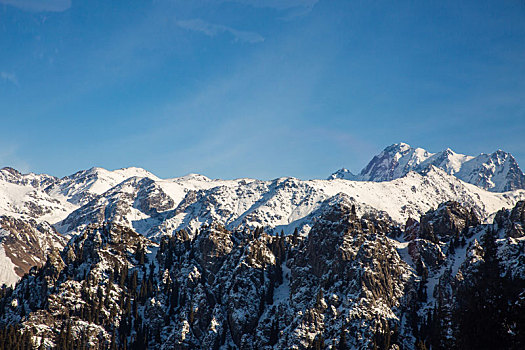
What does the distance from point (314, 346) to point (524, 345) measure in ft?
431

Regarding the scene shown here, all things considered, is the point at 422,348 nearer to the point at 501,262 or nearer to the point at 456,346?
the point at 501,262

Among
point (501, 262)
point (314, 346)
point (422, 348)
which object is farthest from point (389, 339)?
point (501, 262)

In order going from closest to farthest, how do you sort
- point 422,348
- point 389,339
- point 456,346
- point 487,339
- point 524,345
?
point 524,345 → point 487,339 → point 456,346 → point 422,348 → point 389,339

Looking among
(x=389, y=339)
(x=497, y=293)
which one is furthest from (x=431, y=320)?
(x=497, y=293)

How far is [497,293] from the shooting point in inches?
3733

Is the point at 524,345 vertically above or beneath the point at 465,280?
beneath

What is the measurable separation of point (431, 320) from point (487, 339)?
407ft

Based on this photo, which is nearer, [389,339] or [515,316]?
[515,316]

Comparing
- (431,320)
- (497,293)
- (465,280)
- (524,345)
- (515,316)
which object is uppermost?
(465,280)

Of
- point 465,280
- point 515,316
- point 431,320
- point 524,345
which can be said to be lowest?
point 524,345

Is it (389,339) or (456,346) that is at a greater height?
(389,339)

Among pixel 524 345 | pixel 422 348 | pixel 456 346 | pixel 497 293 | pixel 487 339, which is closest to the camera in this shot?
pixel 524 345

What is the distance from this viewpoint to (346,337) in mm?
197750

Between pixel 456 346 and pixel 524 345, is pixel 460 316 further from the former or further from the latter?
pixel 524 345
